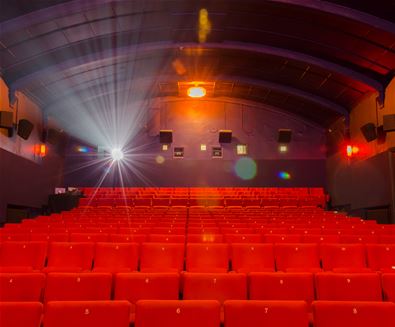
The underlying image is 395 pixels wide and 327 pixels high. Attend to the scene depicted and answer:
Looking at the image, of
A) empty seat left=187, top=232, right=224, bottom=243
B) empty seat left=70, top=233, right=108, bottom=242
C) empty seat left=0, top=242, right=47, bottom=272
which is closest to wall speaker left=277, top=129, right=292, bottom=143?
empty seat left=187, top=232, right=224, bottom=243

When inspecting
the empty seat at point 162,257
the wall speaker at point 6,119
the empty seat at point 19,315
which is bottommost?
the empty seat at point 19,315

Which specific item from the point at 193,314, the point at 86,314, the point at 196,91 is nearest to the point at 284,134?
the point at 196,91

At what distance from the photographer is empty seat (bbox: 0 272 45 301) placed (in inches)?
141

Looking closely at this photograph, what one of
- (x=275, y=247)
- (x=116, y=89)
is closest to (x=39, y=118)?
(x=116, y=89)

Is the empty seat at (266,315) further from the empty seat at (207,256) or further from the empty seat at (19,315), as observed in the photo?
the empty seat at (207,256)

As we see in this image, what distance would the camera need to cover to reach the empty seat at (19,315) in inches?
106

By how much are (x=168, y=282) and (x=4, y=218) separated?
934cm

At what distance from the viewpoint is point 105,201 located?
48.7 feet

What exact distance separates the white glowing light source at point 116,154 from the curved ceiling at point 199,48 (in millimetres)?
3130

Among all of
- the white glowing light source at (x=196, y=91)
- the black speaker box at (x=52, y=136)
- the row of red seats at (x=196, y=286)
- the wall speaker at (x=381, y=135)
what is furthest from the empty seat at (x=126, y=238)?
the white glowing light source at (x=196, y=91)

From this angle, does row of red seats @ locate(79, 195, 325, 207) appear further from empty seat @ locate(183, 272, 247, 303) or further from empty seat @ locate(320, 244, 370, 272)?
empty seat @ locate(183, 272, 247, 303)

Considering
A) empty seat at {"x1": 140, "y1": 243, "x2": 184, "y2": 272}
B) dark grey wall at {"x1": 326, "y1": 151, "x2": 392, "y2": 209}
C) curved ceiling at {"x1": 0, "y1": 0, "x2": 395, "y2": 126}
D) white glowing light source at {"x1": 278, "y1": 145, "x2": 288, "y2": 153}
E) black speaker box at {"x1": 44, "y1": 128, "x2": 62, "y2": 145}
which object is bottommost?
empty seat at {"x1": 140, "y1": 243, "x2": 184, "y2": 272}

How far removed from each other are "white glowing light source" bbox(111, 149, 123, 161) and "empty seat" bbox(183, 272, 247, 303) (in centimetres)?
1678

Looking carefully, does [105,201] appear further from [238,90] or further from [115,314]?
[115,314]
